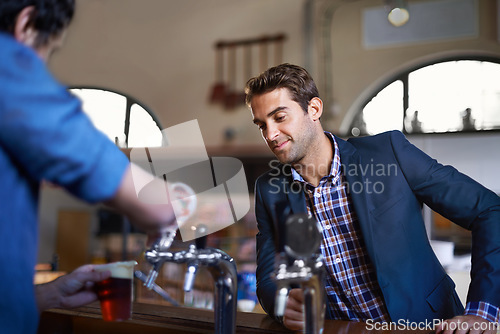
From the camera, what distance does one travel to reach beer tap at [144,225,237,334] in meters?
0.96

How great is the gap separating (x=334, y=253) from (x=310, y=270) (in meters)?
0.78

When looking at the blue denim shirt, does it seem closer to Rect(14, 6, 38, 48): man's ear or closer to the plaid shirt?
Rect(14, 6, 38, 48): man's ear

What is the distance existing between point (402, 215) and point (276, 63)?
4060 millimetres

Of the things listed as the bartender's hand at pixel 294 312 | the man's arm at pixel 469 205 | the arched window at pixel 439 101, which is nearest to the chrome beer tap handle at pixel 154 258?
the bartender's hand at pixel 294 312

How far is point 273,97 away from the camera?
1.67m

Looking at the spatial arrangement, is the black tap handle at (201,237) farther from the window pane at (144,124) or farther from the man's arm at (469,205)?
the window pane at (144,124)

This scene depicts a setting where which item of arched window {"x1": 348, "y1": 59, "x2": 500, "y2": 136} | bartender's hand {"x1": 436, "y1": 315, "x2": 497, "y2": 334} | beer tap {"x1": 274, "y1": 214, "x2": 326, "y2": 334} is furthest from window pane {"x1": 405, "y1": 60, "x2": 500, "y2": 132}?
beer tap {"x1": 274, "y1": 214, "x2": 326, "y2": 334}

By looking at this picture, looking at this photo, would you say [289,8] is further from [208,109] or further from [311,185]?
[311,185]

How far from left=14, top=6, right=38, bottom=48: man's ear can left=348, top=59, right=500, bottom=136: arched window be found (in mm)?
4751

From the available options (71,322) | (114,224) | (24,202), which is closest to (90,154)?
(24,202)

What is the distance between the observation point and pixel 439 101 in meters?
5.15

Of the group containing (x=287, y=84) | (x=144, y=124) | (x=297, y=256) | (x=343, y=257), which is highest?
(x=144, y=124)

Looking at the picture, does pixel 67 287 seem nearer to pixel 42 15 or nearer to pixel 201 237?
pixel 201 237

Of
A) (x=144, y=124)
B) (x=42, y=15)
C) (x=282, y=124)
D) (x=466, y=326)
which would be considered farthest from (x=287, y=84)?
(x=144, y=124)
